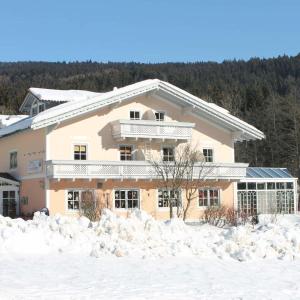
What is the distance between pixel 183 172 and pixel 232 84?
236 feet

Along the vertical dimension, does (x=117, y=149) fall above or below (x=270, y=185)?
above

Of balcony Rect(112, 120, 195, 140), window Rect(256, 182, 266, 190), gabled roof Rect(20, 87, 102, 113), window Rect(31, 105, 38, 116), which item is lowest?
window Rect(256, 182, 266, 190)

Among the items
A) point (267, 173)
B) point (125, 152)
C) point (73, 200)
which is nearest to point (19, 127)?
point (73, 200)

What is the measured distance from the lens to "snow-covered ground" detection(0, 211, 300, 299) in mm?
12359

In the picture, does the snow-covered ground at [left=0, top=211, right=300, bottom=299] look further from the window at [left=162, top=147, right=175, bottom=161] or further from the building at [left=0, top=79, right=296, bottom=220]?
the window at [left=162, top=147, right=175, bottom=161]

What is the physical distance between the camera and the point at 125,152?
122 ft

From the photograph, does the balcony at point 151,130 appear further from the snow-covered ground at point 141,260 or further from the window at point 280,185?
the snow-covered ground at point 141,260

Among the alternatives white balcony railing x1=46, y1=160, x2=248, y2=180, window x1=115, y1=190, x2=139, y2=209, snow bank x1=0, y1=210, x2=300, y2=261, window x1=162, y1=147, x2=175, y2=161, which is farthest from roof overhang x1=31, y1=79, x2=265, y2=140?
snow bank x1=0, y1=210, x2=300, y2=261

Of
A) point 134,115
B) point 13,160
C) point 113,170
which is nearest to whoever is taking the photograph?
point 113,170

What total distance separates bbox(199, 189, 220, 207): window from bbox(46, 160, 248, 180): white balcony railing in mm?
1454

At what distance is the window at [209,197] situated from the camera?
127 ft

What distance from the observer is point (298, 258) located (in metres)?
17.0

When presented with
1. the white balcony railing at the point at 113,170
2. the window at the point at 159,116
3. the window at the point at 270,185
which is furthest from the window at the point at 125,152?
the window at the point at 270,185

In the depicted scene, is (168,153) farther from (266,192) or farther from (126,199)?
(266,192)
